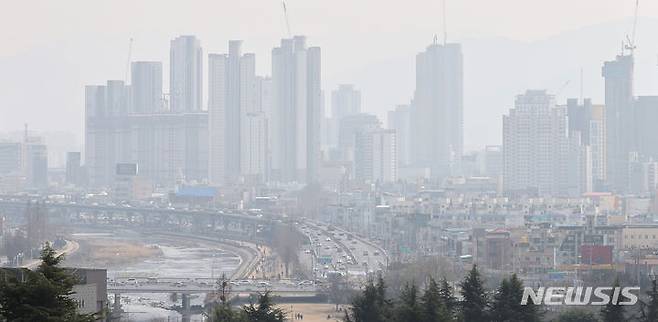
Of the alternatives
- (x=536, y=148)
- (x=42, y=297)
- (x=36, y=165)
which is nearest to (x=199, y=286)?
(x=42, y=297)

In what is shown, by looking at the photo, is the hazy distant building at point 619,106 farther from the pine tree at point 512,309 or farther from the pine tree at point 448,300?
the pine tree at point 512,309

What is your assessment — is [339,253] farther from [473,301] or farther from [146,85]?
[146,85]

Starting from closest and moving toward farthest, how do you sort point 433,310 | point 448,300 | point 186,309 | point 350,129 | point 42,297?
point 42,297, point 433,310, point 448,300, point 186,309, point 350,129

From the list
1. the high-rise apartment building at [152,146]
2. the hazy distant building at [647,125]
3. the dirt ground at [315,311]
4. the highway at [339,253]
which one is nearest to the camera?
the dirt ground at [315,311]

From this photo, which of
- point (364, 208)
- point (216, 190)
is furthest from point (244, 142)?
point (364, 208)

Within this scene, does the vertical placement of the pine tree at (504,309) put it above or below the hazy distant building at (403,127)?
below

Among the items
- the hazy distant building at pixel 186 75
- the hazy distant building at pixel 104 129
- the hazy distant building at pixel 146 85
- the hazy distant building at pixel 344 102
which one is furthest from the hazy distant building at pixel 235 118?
the hazy distant building at pixel 344 102
